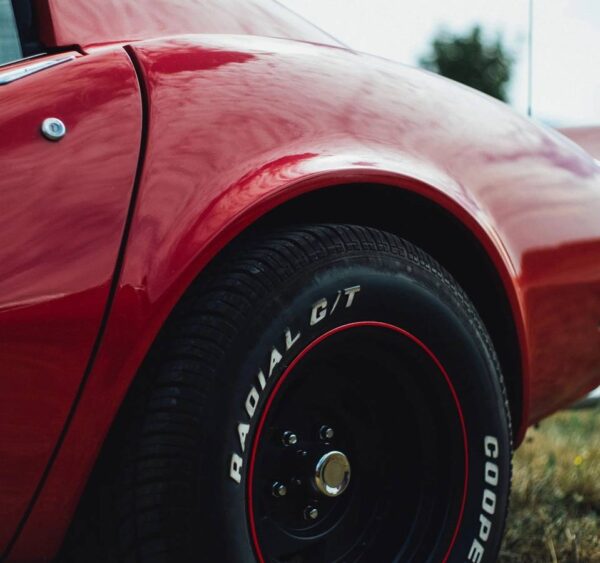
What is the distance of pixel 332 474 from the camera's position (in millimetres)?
1652

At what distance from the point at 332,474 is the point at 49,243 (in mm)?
662

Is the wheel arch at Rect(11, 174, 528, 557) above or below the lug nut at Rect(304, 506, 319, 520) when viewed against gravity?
above

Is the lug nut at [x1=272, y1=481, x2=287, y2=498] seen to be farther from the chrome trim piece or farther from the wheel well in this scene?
the chrome trim piece

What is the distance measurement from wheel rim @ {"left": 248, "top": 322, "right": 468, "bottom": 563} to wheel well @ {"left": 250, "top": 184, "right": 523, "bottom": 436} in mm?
259

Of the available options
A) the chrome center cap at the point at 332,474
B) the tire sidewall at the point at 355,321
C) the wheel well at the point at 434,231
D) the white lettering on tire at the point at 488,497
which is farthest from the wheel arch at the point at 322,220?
the chrome center cap at the point at 332,474

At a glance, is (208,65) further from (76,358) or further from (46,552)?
(46,552)

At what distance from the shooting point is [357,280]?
63.0 inches

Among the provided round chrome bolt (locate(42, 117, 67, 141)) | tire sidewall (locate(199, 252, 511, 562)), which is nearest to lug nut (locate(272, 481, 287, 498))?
tire sidewall (locate(199, 252, 511, 562))

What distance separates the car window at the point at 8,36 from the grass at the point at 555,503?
1636 millimetres

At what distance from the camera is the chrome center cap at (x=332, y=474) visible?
64.4 inches

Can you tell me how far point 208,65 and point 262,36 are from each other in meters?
0.30

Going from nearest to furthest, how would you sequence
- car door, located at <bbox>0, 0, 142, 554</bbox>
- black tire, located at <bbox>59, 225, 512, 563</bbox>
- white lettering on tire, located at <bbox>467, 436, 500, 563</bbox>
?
1. car door, located at <bbox>0, 0, 142, 554</bbox>
2. black tire, located at <bbox>59, 225, 512, 563</bbox>
3. white lettering on tire, located at <bbox>467, 436, 500, 563</bbox>

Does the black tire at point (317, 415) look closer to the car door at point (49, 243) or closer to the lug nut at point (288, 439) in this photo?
the lug nut at point (288, 439)

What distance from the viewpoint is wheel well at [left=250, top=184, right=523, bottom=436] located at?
1.72 meters
